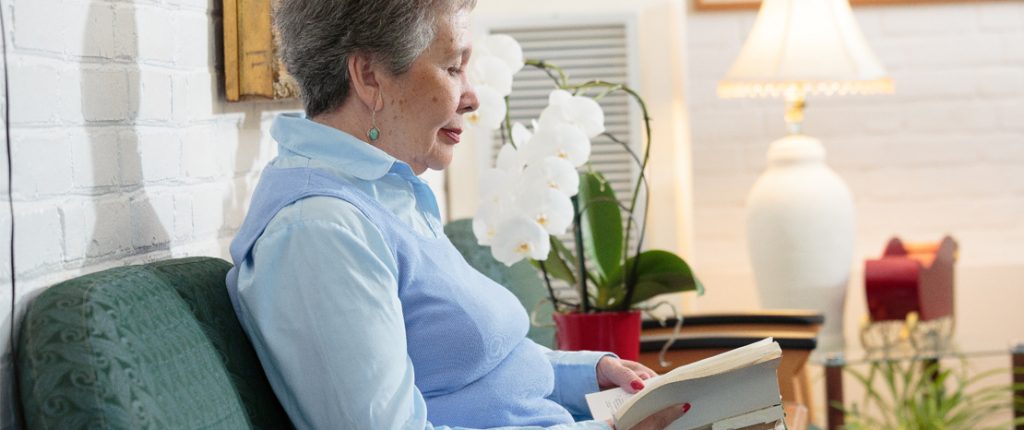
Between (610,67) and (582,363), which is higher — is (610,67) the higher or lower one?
the higher one

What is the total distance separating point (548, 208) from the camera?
2.03 metres

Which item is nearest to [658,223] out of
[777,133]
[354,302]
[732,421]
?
[777,133]

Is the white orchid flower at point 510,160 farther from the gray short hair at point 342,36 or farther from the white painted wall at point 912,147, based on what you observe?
the white painted wall at point 912,147

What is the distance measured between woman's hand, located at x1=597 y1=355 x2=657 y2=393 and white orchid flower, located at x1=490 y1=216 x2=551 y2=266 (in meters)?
0.19

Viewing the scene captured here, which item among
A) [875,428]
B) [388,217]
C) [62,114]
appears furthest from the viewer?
[875,428]

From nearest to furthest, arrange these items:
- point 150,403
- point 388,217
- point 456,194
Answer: point 150,403
point 388,217
point 456,194

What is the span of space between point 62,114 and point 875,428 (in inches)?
125

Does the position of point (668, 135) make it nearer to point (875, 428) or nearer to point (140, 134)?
point (875, 428)

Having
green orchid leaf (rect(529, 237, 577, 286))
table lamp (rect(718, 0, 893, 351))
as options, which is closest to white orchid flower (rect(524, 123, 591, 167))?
green orchid leaf (rect(529, 237, 577, 286))

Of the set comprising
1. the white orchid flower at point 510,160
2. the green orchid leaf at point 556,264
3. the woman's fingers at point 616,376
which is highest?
the white orchid flower at point 510,160

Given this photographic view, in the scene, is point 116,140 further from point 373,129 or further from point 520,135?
point 520,135

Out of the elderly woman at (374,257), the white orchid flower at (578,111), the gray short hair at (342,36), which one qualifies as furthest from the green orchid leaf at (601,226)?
the gray short hair at (342,36)

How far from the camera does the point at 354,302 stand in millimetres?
1387

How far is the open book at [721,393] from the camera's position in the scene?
152 centimetres
